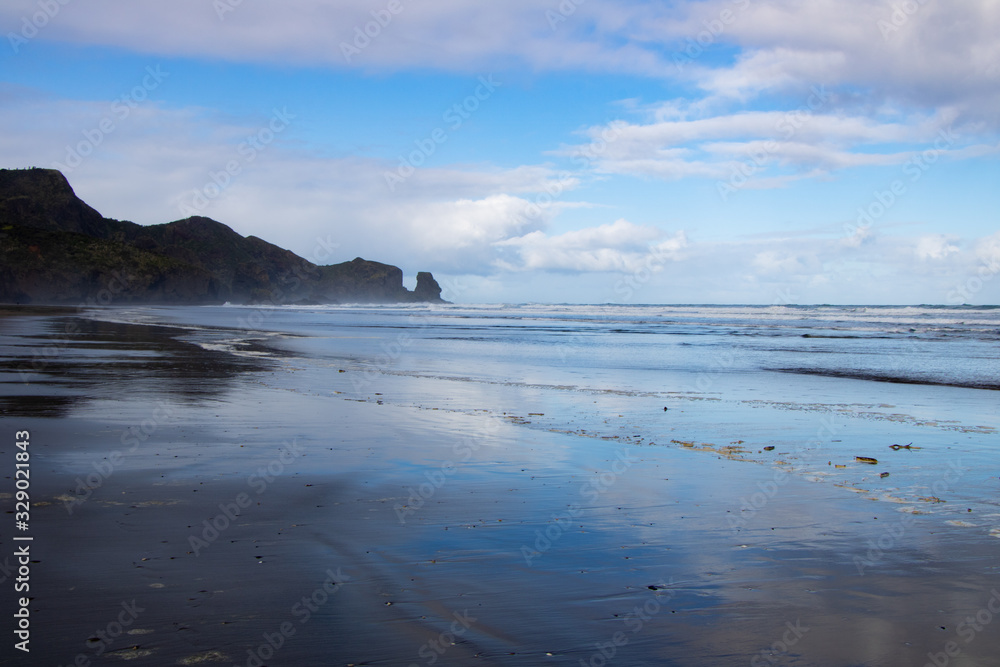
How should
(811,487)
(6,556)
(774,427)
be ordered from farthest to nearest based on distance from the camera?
(774,427), (811,487), (6,556)

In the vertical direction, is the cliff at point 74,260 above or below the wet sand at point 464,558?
above

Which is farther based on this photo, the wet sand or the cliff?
the cliff

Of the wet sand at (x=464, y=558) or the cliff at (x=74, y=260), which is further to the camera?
the cliff at (x=74, y=260)

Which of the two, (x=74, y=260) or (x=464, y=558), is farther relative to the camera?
(x=74, y=260)

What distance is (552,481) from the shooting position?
784 cm

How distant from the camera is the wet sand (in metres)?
3.89

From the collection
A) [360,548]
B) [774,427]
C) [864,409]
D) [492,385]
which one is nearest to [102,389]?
[492,385]

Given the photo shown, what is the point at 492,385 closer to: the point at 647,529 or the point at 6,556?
the point at 647,529

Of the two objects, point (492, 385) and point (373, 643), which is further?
point (492, 385)

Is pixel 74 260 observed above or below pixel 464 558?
above

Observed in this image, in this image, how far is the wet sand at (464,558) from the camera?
3895mm

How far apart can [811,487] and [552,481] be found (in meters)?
2.98

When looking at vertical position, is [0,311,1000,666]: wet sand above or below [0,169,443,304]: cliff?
below

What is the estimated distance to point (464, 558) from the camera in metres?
5.27
